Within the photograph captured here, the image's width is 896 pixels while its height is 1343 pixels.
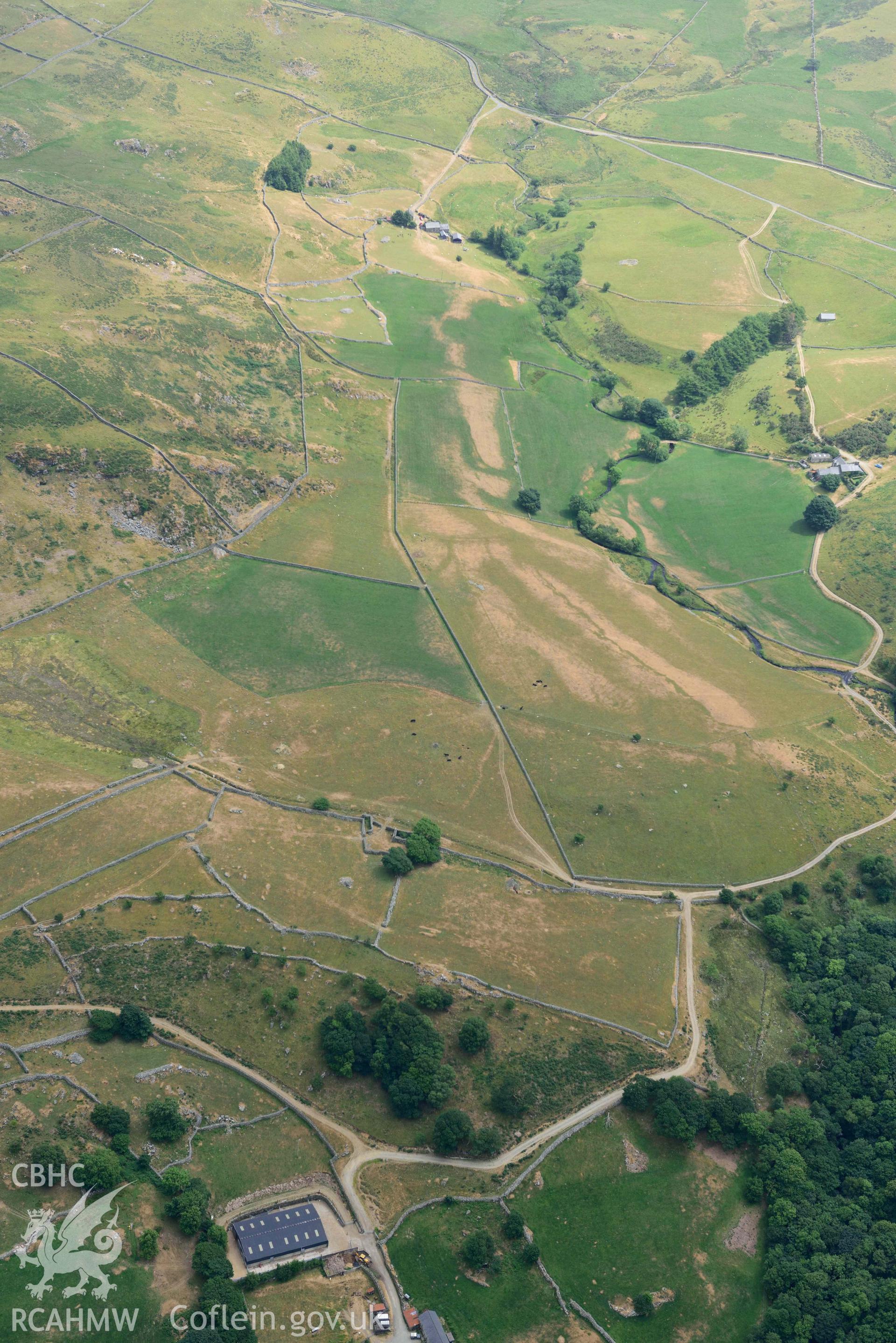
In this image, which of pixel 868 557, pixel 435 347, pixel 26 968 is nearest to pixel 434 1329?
pixel 26 968

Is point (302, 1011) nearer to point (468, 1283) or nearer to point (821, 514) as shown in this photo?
point (468, 1283)

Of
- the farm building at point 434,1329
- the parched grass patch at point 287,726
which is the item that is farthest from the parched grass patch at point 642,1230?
the parched grass patch at point 287,726

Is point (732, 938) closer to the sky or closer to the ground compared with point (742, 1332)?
closer to the sky

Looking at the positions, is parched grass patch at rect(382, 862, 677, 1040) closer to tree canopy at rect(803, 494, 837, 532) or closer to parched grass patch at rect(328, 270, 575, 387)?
tree canopy at rect(803, 494, 837, 532)

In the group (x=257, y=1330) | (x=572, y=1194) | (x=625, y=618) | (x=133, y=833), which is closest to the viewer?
(x=257, y=1330)

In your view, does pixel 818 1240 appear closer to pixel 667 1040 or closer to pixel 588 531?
pixel 667 1040

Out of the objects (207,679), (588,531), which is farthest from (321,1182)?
(588,531)
